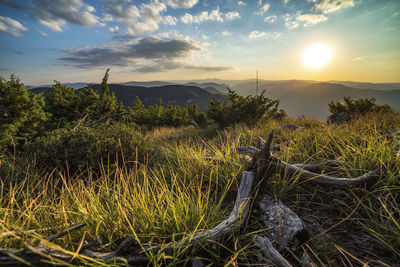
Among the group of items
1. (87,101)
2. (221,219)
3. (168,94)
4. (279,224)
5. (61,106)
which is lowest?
(168,94)

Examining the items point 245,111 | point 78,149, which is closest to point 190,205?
point 78,149

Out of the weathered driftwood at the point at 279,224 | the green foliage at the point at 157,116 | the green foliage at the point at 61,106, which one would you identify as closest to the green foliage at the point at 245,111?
the green foliage at the point at 157,116

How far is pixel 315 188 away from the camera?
257 cm

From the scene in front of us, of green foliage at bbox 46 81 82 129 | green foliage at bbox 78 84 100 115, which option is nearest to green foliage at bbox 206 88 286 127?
green foliage at bbox 78 84 100 115

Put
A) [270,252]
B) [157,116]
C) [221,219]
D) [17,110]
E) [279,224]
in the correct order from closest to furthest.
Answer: [270,252] < [279,224] < [221,219] < [17,110] < [157,116]

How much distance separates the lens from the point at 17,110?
625 centimetres

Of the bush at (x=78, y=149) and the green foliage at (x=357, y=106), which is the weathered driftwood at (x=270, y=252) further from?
the green foliage at (x=357, y=106)

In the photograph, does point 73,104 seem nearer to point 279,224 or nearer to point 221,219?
point 221,219

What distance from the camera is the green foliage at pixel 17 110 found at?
19.4 ft

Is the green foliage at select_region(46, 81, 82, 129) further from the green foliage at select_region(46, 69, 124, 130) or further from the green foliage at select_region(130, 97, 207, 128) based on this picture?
the green foliage at select_region(130, 97, 207, 128)

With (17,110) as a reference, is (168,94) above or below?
below

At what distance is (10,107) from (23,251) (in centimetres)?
764

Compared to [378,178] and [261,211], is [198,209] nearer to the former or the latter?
[261,211]

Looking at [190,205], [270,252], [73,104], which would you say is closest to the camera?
[270,252]
